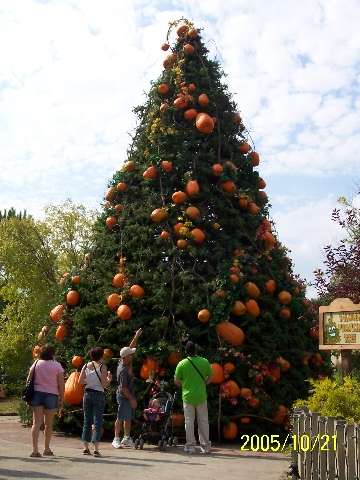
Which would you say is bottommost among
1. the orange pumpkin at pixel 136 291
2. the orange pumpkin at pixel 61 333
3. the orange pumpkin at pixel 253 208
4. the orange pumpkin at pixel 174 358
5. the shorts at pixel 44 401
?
the shorts at pixel 44 401

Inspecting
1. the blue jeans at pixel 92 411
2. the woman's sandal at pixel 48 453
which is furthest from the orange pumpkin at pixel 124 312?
the woman's sandal at pixel 48 453

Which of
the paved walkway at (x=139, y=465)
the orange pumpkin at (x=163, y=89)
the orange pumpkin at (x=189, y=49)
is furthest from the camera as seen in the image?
the orange pumpkin at (x=189, y=49)

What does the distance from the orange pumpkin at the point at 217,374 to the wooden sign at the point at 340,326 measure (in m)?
1.73

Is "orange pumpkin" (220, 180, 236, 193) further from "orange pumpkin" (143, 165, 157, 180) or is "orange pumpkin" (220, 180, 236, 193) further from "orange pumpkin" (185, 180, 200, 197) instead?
"orange pumpkin" (143, 165, 157, 180)

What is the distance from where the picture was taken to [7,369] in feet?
91.0

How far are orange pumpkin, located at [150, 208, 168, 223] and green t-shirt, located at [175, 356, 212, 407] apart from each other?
116 inches

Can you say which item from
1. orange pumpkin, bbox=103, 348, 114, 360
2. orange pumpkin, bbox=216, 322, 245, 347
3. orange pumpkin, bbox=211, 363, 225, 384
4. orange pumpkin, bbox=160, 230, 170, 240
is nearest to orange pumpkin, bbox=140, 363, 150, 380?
orange pumpkin, bbox=103, 348, 114, 360

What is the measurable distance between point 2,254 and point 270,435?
62.0 ft

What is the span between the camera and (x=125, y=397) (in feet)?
34.2

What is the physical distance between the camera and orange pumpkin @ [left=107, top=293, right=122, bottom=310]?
11703 millimetres

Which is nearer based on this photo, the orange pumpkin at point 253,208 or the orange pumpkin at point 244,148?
the orange pumpkin at point 253,208

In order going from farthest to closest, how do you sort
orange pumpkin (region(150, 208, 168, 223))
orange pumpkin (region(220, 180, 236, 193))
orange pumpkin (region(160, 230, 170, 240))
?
orange pumpkin (region(220, 180, 236, 193)) → orange pumpkin (region(150, 208, 168, 223)) → orange pumpkin (region(160, 230, 170, 240))

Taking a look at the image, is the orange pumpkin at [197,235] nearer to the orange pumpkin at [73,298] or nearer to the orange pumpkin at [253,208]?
the orange pumpkin at [253,208]

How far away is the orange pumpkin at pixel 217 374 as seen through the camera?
1095cm
